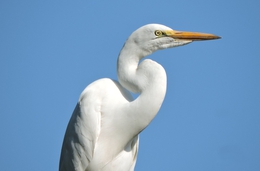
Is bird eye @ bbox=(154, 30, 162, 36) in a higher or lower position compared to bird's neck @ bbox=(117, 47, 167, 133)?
higher

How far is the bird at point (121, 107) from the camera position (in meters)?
4.87

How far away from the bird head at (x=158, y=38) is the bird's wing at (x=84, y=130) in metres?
0.76

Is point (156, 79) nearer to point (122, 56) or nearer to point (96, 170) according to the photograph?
point (122, 56)

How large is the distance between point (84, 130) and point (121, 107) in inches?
21.0

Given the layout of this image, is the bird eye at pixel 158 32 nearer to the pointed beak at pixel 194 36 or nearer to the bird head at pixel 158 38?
the bird head at pixel 158 38

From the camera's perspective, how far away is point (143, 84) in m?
4.95

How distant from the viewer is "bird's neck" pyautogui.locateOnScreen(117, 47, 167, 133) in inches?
189

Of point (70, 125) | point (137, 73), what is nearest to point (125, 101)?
point (137, 73)

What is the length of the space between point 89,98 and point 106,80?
0.38 m

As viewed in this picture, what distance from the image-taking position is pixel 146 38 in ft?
16.9

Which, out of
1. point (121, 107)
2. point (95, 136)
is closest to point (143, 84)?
point (121, 107)

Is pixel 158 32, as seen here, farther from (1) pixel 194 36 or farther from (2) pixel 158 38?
(1) pixel 194 36

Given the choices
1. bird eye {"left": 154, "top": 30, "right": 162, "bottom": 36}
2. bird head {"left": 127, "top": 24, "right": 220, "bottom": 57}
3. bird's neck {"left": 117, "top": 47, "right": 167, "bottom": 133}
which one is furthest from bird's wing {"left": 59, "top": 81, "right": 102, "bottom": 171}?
bird eye {"left": 154, "top": 30, "right": 162, "bottom": 36}

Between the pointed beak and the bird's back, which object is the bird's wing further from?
the pointed beak
